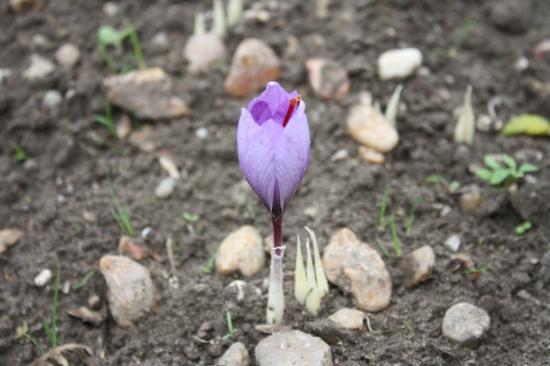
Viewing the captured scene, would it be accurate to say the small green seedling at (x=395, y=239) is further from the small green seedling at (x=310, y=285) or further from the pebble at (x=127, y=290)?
the pebble at (x=127, y=290)

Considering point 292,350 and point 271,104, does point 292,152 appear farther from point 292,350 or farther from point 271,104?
point 292,350

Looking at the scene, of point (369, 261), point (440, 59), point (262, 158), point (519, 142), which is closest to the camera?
point (262, 158)

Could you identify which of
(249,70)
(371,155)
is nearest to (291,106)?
(371,155)

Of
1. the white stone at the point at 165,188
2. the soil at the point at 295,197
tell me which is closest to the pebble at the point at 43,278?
the soil at the point at 295,197

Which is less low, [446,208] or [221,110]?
[221,110]

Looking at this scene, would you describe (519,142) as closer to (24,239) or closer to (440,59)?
(440,59)

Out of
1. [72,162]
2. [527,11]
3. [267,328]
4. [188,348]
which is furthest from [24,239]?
[527,11]
